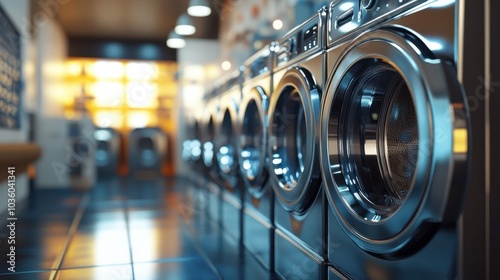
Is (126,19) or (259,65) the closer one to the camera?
(259,65)

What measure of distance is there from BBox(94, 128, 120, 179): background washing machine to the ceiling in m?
1.76

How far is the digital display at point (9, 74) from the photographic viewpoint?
3713mm

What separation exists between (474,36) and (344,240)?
71 cm

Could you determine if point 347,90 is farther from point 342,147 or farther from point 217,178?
point 217,178

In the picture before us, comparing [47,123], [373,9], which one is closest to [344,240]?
[373,9]

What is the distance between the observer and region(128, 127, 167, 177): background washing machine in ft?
24.0

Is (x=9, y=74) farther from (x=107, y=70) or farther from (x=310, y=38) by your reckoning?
(x=107, y=70)

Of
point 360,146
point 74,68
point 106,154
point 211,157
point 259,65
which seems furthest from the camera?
point 74,68

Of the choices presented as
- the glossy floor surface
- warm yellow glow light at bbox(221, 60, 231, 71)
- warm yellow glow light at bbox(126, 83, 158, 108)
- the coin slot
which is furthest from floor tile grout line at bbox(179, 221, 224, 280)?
warm yellow glow light at bbox(126, 83, 158, 108)

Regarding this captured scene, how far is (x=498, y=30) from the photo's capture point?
855mm

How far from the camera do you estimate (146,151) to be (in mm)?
7441

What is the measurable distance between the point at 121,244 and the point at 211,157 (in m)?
1.14

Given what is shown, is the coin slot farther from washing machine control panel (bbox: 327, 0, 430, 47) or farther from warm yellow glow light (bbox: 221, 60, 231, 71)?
warm yellow glow light (bbox: 221, 60, 231, 71)

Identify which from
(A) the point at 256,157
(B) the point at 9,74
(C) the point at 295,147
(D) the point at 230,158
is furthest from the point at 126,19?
(C) the point at 295,147
